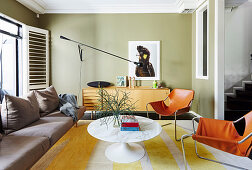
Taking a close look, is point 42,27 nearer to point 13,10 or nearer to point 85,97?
point 13,10

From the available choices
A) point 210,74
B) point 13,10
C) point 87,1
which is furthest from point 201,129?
point 13,10

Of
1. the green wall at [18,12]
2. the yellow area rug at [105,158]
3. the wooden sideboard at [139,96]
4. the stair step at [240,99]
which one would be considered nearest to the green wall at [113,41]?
the green wall at [18,12]

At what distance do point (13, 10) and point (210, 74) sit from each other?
4.57 meters

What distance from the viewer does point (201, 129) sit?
1755 mm

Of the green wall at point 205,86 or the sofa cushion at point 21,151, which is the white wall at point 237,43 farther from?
the sofa cushion at point 21,151

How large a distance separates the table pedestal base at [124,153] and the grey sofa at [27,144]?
0.72 meters

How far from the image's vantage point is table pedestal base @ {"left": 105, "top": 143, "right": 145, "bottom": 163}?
5.88ft

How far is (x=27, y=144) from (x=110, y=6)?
12.2ft

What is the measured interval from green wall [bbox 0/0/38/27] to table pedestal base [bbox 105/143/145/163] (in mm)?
3497

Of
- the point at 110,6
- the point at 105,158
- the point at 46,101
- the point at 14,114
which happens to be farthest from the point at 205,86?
the point at 14,114

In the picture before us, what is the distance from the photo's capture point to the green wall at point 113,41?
13.5ft

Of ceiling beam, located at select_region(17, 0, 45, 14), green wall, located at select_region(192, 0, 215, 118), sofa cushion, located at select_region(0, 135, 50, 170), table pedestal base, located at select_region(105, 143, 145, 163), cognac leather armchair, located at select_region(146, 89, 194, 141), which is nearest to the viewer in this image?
sofa cushion, located at select_region(0, 135, 50, 170)

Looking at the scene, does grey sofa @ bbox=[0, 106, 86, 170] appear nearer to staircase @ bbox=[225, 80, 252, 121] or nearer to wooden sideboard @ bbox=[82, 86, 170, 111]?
wooden sideboard @ bbox=[82, 86, 170, 111]

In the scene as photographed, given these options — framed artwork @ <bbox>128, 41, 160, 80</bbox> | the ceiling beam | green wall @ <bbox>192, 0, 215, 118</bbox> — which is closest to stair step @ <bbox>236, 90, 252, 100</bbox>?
green wall @ <bbox>192, 0, 215, 118</bbox>
